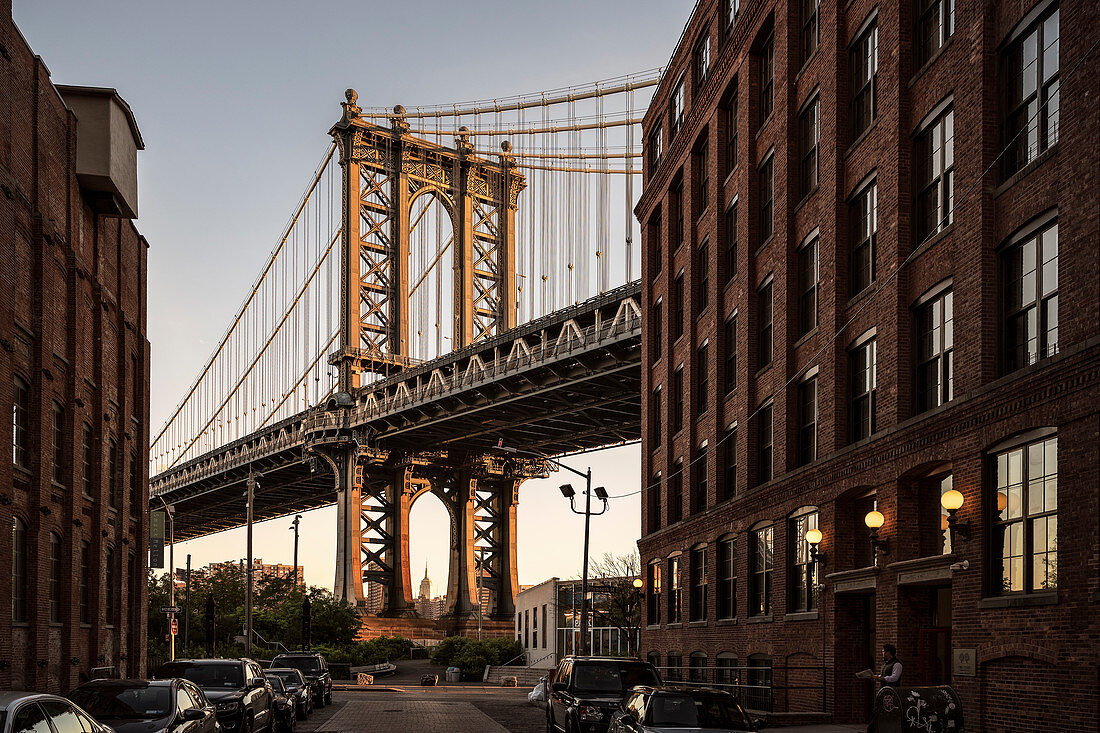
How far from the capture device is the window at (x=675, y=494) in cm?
4212

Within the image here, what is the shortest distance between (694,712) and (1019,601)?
5084 mm

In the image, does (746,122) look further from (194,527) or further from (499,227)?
(194,527)

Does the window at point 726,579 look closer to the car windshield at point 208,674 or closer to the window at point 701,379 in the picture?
the window at point 701,379

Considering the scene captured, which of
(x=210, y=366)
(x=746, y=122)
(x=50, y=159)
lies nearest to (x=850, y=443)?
(x=746, y=122)

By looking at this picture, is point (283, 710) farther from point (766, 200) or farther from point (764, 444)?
A: point (766, 200)

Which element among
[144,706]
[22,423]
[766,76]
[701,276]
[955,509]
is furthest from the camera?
[701,276]

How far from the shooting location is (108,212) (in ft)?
117

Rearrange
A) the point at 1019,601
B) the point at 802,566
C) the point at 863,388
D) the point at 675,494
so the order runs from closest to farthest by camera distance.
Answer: the point at 1019,601 < the point at 863,388 < the point at 802,566 < the point at 675,494

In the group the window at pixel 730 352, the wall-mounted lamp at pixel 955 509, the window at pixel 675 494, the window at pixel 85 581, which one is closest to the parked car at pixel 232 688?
the window at pixel 85 581

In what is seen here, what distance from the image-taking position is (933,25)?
2348 cm

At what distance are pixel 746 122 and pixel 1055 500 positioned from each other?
19317mm

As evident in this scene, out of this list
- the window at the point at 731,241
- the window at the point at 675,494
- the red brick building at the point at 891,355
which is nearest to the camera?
the red brick building at the point at 891,355

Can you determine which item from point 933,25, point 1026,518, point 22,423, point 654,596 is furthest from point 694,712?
point 654,596

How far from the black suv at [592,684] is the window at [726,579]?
12.0 m
